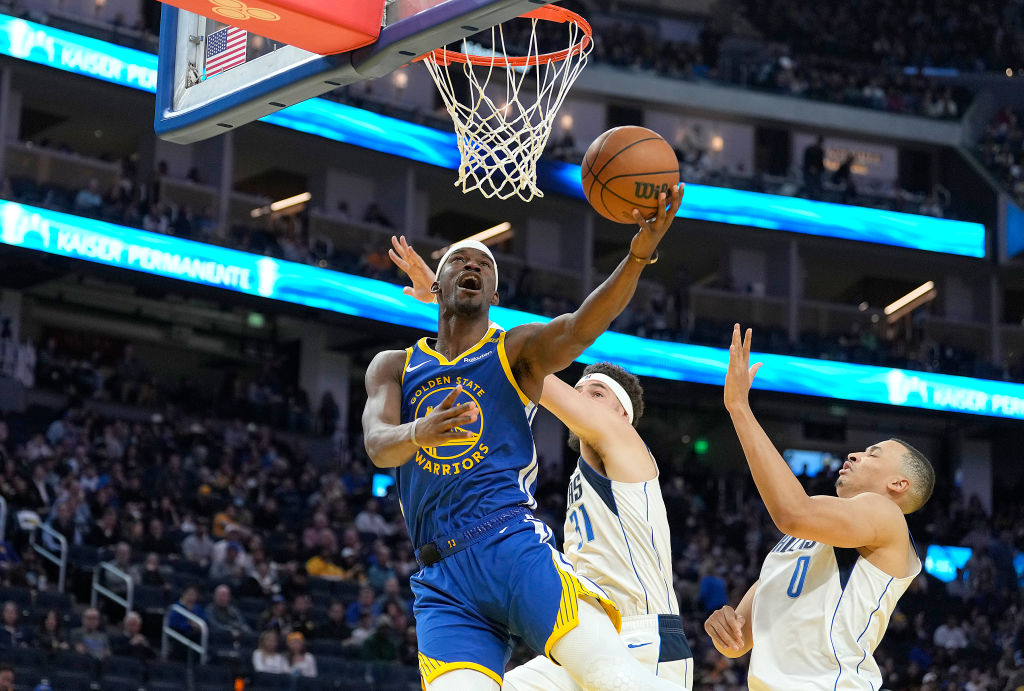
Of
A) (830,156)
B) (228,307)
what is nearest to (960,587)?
(830,156)

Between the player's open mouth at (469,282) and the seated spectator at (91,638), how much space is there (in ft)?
27.0

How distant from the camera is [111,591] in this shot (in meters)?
12.5

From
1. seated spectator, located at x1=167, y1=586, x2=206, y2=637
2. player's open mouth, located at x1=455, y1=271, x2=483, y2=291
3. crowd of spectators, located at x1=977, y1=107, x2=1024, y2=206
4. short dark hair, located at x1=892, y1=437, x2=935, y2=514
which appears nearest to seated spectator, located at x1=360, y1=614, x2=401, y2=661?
seated spectator, located at x1=167, y1=586, x2=206, y2=637

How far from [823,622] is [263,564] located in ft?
32.0

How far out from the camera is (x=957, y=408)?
79.9ft

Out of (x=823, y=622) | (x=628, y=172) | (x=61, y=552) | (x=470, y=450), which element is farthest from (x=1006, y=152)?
(x=470, y=450)

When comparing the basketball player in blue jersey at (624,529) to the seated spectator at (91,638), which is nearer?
the basketball player in blue jersey at (624,529)

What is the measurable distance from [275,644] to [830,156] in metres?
21.5

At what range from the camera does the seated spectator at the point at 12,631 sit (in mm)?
10805

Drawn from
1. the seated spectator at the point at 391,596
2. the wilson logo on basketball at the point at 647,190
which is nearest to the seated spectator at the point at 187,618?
the seated spectator at the point at 391,596

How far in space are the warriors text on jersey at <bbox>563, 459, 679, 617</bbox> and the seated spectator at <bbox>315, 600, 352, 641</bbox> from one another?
27.4ft

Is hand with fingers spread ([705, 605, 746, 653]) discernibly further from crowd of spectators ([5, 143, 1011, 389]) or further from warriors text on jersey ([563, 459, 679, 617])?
crowd of spectators ([5, 143, 1011, 389])

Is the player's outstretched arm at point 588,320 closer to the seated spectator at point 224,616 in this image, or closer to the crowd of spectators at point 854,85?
the seated spectator at point 224,616

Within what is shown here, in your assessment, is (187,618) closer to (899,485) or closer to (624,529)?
(624,529)
